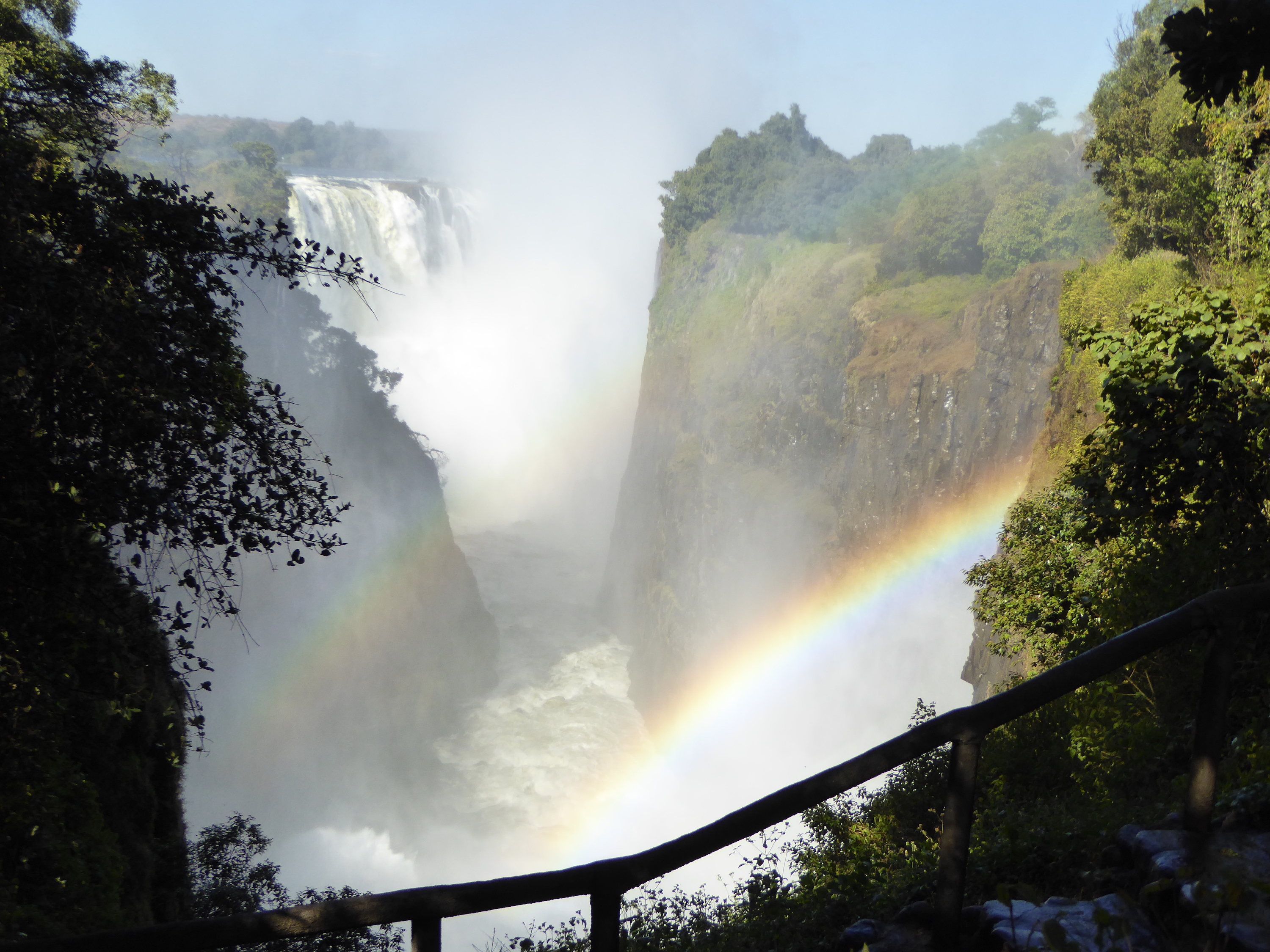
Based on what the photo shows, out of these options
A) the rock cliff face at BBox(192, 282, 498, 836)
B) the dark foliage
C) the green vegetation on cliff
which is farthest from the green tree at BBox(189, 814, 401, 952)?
the rock cliff face at BBox(192, 282, 498, 836)

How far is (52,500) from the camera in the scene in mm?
4973

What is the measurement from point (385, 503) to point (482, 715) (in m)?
12.9

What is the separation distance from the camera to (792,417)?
4591cm

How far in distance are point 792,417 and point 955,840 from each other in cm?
4435

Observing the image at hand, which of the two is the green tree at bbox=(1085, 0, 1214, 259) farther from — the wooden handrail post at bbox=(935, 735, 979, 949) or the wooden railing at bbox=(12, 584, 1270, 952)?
the wooden handrail post at bbox=(935, 735, 979, 949)

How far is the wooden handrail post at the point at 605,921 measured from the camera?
1983 millimetres

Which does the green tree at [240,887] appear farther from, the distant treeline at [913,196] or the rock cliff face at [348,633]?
the distant treeline at [913,196]

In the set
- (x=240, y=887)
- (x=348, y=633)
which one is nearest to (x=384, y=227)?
(x=348, y=633)

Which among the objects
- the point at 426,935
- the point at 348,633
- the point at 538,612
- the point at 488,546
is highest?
the point at 488,546

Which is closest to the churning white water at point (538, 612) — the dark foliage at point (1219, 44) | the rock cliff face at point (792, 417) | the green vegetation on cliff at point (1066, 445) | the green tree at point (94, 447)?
the green tree at point (94, 447)

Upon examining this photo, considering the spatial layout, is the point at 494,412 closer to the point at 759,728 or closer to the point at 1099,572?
the point at 759,728

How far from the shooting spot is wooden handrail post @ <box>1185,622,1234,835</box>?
2.49 metres

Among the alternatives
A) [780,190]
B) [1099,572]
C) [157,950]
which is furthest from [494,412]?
[157,950]

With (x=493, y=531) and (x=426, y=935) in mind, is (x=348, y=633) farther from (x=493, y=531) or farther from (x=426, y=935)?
(x=493, y=531)
